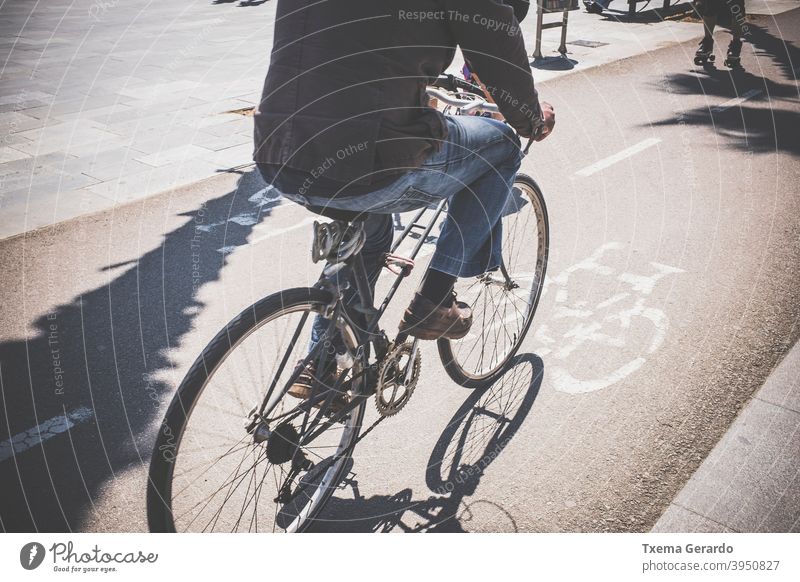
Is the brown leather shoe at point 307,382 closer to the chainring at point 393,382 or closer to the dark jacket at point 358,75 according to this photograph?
A: the chainring at point 393,382

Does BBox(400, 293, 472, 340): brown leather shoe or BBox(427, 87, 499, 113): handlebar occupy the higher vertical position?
BBox(427, 87, 499, 113): handlebar

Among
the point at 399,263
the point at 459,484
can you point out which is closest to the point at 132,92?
the point at 399,263

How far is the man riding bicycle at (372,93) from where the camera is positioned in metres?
2.01

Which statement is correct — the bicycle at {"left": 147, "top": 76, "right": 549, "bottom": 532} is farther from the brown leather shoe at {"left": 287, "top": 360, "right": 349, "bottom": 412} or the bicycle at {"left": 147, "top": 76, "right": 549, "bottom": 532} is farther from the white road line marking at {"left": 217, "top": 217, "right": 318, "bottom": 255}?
the white road line marking at {"left": 217, "top": 217, "right": 318, "bottom": 255}

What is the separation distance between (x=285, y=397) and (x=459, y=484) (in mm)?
868

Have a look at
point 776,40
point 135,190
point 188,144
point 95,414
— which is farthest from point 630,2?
point 95,414

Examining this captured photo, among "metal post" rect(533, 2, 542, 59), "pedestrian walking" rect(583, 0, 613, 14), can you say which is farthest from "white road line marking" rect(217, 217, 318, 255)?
"pedestrian walking" rect(583, 0, 613, 14)

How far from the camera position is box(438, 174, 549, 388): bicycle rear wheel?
3338 mm

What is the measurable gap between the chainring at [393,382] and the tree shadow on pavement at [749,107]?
215 inches

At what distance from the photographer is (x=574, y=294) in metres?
4.29

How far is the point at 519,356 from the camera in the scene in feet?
12.3

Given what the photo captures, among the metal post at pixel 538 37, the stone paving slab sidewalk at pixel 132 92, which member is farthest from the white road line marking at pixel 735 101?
the metal post at pixel 538 37
